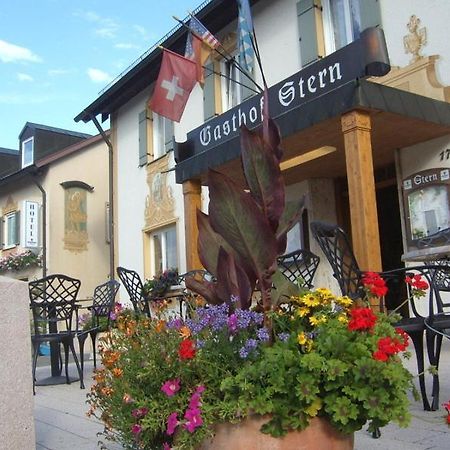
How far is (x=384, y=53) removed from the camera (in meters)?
5.42

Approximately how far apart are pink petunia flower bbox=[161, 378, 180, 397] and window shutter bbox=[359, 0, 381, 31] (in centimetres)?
659

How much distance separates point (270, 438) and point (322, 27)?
773 centimetres

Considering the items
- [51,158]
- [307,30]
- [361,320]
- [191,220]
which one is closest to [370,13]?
[307,30]

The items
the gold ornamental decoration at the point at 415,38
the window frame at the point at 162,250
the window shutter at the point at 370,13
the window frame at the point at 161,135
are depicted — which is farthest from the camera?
the window frame at the point at 161,135

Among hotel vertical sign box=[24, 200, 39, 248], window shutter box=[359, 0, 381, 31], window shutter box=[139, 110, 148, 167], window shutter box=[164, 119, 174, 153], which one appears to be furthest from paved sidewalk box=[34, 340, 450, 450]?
hotel vertical sign box=[24, 200, 39, 248]

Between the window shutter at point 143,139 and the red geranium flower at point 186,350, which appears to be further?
the window shutter at point 143,139

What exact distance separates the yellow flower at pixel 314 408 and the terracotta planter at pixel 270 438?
6 cm

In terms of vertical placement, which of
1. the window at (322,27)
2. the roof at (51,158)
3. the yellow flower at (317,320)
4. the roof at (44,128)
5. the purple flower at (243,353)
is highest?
the roof at (44,128)

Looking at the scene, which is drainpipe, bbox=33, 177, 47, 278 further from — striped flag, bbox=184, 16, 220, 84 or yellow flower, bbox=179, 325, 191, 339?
yellow flower, bbox=179, 325, 191, 339

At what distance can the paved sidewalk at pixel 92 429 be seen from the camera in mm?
2578

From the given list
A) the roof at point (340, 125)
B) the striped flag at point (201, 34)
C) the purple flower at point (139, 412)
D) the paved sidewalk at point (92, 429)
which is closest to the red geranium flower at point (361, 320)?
the paved sidewalk at point (92, 429)

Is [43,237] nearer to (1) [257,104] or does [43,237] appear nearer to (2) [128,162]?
(2) [128,162]

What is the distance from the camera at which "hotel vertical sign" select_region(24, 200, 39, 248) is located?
17.4 metres

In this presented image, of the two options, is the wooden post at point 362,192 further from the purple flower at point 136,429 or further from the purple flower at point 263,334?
the purple flower at point 136,429
